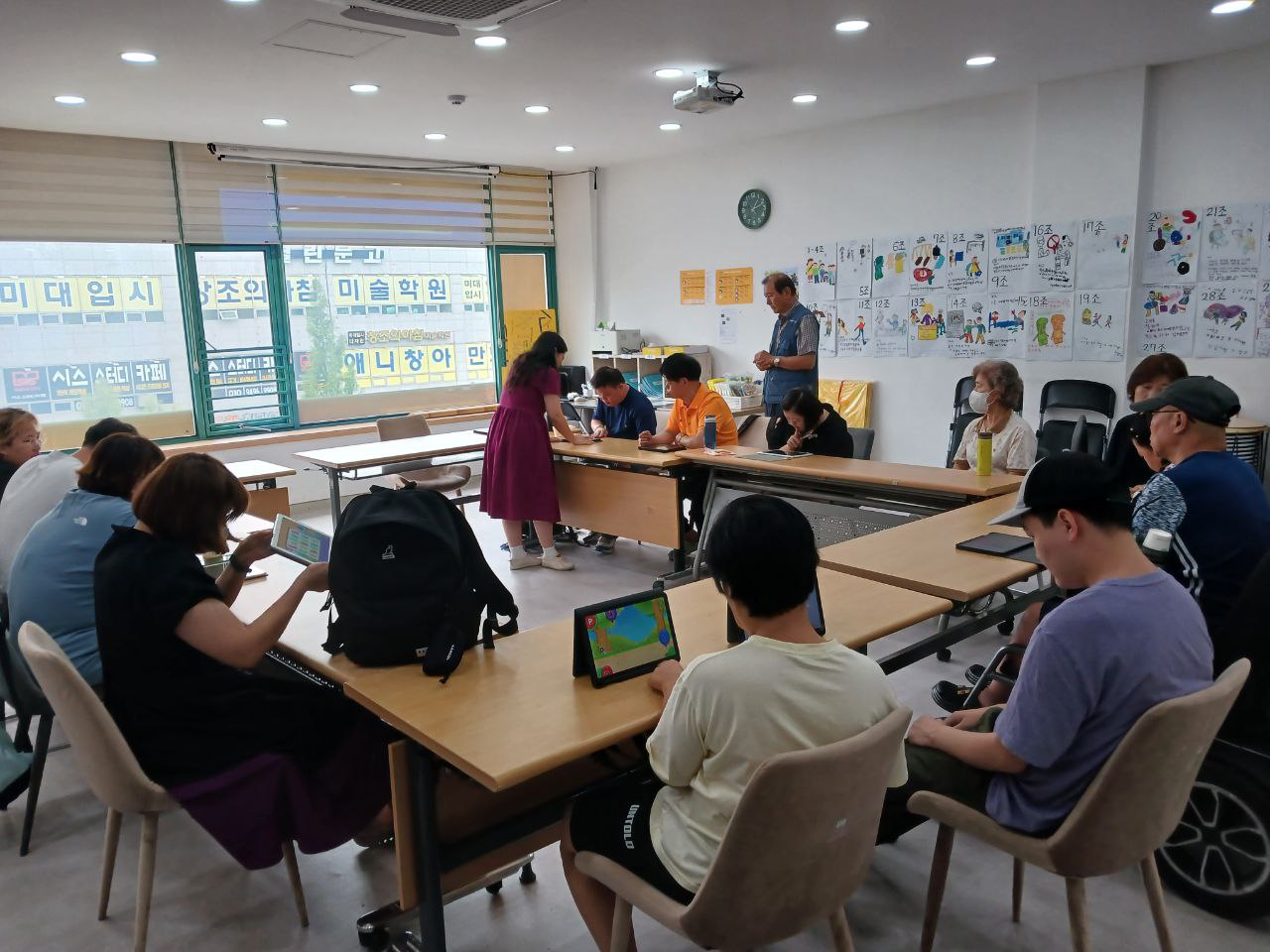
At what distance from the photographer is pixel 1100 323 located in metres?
5.59

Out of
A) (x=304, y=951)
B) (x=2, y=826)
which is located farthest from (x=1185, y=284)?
(x=2, y=826)

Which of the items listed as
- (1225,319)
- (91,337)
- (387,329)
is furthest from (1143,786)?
(387,329)

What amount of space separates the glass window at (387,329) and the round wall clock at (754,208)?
8.53ft

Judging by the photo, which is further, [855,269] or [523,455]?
[855,269]

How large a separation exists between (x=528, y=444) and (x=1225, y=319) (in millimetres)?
4060

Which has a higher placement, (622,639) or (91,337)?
(91,337)

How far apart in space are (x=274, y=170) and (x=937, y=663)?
617 cm

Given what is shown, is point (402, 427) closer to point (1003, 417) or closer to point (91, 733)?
point (1003, 417)

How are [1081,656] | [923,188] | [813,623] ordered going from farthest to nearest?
1. [923,188]
2. [813,623]
3. [1081,656]

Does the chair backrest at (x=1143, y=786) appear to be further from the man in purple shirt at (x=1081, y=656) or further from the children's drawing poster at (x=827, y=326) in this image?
the children's drawing poster at (x=827, y=326)

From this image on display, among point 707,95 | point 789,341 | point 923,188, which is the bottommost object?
point 789,341

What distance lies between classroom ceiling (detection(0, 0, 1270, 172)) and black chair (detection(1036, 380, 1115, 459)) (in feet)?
6.08

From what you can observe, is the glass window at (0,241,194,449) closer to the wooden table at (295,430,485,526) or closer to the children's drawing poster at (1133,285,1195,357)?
the wooden table at (295,430,485,526)

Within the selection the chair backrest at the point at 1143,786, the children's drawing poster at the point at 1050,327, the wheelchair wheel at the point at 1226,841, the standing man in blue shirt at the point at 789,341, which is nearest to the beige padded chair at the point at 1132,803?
the chair backrest at the point at 1143,786
